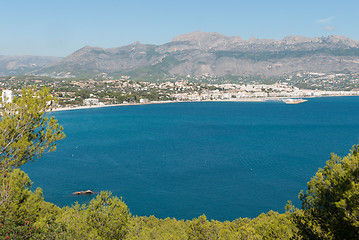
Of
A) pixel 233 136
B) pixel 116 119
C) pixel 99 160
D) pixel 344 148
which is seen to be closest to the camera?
pixel 99 160

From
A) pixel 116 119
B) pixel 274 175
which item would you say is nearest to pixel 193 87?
pixel 116 119

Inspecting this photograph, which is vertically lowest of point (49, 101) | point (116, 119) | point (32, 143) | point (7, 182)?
point (116, 119)

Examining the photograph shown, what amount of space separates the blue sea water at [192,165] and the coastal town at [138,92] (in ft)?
191

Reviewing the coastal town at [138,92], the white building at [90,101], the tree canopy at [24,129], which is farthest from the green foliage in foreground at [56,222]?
the white building at [90,101]

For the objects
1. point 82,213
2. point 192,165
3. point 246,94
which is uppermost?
point 82,213

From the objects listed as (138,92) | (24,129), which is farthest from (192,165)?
(138,92)

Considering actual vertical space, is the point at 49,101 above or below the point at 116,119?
above

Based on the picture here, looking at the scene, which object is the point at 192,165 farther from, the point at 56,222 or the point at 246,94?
the point at 246,94

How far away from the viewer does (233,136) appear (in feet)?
210

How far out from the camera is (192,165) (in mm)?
43750

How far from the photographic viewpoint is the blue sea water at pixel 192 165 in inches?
1237

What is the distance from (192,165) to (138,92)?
122216 millimetres

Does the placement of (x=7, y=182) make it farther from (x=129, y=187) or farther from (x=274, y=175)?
(x=274, y=175)

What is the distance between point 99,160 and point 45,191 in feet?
44.5
